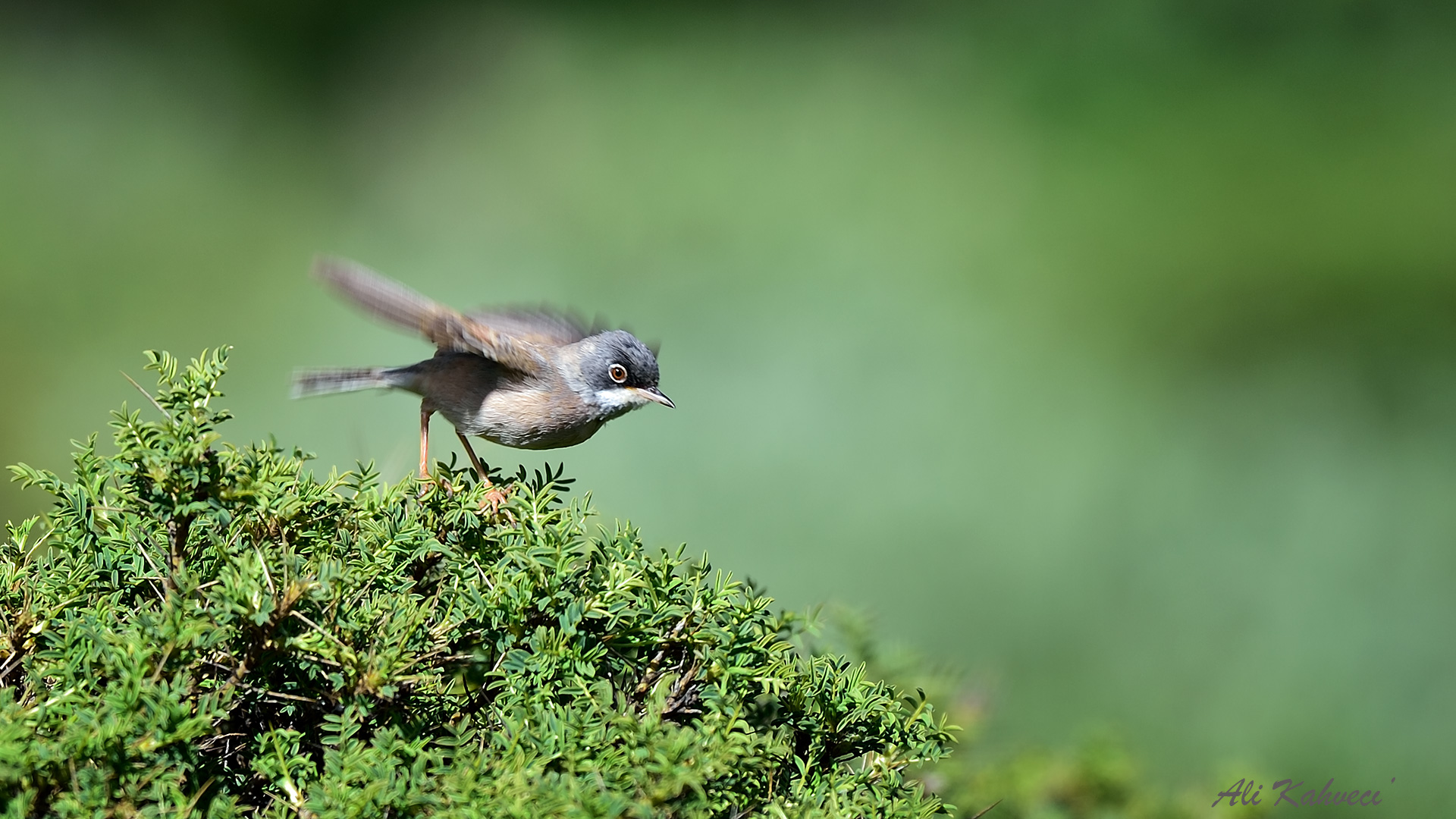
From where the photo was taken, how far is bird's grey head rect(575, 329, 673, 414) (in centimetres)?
314

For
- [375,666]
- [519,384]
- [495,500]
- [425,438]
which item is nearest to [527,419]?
[519,384]

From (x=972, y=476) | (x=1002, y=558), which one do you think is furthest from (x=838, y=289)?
(x=1002, y=558)

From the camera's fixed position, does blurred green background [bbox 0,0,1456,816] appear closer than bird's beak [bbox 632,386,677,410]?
No

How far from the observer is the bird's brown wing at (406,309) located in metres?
2.69

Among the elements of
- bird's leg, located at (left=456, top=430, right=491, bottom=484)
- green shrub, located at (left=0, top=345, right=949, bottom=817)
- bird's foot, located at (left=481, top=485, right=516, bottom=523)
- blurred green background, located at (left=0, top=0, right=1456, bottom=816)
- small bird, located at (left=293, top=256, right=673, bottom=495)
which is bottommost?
green shrub, located at (left=0, top=345, right=949, bottom=817)

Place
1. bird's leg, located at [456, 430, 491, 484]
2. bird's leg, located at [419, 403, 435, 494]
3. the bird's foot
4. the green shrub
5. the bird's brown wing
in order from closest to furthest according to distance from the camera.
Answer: the green shrub < the bird's foot < bird's leg, located at [456, 430, 491, 484] < the bird's brown wing < bird's leg, located at [419, 403, 435, 494]

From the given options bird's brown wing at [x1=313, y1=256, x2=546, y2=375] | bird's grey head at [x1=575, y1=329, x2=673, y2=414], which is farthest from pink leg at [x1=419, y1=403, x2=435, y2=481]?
bird's grey head at [x1=575, y1=329, x2=673, y2=414]

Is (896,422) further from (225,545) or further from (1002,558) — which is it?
(225,545)

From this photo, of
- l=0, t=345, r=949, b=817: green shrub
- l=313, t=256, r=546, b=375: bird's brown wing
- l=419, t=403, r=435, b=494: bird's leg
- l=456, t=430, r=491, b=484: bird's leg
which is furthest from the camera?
l=419, t=403, r=435, b=494: bird's leg

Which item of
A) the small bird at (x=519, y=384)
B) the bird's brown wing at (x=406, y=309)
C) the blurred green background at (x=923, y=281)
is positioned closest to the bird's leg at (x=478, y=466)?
the small bird at (x=519, y=384)

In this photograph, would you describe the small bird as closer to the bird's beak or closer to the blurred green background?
the bird's beak

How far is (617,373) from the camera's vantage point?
317 centimetres

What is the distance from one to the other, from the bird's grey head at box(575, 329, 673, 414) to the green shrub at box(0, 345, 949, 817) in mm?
1348

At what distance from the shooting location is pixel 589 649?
5.15 ft
